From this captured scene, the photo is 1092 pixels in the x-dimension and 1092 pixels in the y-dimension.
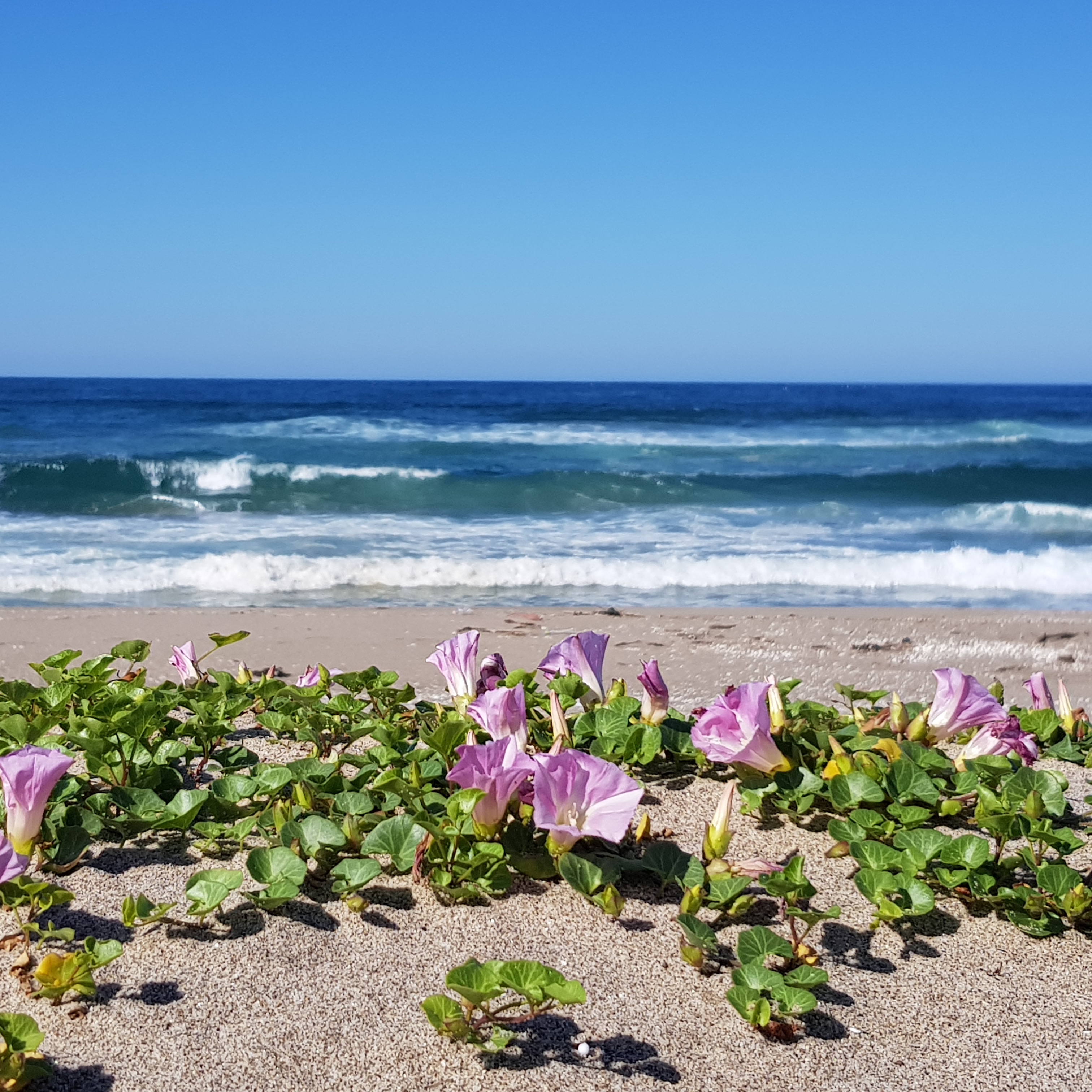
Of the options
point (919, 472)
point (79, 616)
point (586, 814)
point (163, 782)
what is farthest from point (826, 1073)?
point (919, 472)

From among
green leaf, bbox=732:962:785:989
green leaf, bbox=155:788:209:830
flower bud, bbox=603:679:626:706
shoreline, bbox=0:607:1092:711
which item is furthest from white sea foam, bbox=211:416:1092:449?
green leaf, bbox=732:962:785:989

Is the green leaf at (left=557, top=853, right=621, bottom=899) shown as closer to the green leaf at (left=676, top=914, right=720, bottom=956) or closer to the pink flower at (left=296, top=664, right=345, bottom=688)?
the green leaf at (left=676, top=914, right=720, bottom=956)

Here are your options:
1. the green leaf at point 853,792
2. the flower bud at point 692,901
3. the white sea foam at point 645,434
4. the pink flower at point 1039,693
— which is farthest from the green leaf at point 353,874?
the white sea foam at point 645,434

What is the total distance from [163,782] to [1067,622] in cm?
461

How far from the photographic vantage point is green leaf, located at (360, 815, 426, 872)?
6.07 feet

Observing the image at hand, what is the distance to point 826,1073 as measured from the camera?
142 centimetres

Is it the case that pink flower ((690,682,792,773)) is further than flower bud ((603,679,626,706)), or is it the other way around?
flower bud ((603,679,626,706))

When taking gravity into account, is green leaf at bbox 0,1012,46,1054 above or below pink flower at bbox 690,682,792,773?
below

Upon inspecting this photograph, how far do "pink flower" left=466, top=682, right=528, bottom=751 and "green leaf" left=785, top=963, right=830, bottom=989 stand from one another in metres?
0.72

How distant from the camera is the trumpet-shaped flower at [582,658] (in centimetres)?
241

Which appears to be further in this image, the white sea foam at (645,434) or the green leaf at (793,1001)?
the white sea foam at (645,434)

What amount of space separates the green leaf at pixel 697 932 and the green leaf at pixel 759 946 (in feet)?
0.15

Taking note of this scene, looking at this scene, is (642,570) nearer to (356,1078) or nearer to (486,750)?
(486,750)

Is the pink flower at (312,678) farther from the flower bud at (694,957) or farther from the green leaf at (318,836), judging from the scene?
the flower bud at (694,957)
